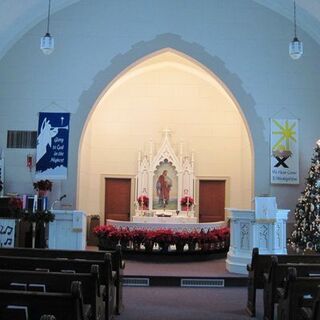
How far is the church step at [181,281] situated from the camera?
723 cm

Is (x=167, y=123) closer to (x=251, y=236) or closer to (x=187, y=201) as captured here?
(x=187, y=201)

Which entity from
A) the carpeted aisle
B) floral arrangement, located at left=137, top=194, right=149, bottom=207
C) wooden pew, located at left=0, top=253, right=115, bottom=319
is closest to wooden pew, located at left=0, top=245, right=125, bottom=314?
the carpeted aisle

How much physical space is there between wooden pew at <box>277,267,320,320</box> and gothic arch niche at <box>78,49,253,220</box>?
28.7ft

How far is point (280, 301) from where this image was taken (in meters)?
4.49

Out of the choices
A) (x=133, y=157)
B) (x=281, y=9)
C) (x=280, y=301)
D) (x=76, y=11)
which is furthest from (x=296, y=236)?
(x=76, y=11)

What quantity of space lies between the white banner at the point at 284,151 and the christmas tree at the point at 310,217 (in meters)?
1.03

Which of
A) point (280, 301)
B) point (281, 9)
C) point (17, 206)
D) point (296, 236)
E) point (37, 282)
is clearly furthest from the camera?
Answer: point (281, 9)

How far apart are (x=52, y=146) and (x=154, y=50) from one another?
3.11 meters

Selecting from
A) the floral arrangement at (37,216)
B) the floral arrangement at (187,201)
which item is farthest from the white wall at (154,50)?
the floral arrangement at (187,201)

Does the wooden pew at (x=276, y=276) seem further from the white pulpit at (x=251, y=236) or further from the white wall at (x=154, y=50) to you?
the white wall at (x=154, y=50)

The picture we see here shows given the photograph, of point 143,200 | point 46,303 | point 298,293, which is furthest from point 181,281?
point 143,200

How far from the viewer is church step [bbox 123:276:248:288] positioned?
23.7ft

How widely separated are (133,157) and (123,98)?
1779 millimetres

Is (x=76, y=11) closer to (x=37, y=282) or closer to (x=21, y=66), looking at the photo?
(x=21, y=66)
